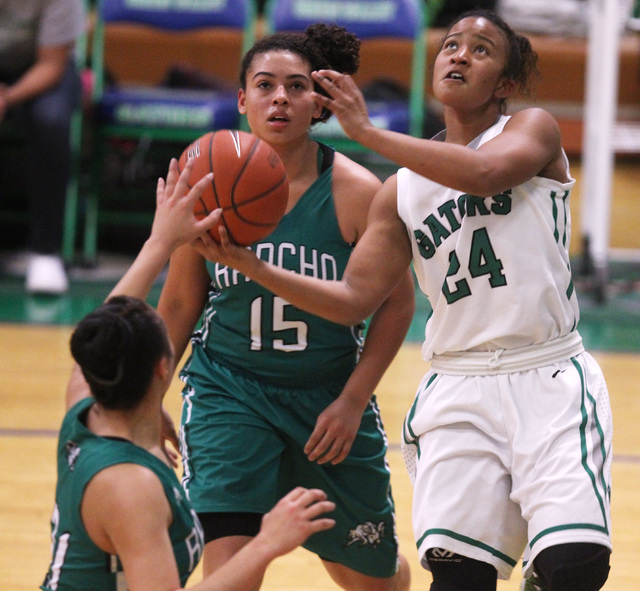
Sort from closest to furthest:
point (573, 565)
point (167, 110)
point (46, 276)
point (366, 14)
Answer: point (573, 565), point (46, 276), point (167, 110), point (366, 14)

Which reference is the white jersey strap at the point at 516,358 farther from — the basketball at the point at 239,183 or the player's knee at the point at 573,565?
the basketball at the point at 239,183

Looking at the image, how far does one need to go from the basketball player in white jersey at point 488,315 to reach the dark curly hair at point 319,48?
378 millimetres

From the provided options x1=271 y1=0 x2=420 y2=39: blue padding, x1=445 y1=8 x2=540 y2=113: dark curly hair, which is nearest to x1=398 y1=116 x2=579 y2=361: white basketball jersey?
x1=445 y1=8 x2=540 y2=113: dark curly hair

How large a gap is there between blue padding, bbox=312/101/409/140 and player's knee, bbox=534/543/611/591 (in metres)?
5.37

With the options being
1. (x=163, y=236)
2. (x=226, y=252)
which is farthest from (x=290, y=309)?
(x=163, y=236)

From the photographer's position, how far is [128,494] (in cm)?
209

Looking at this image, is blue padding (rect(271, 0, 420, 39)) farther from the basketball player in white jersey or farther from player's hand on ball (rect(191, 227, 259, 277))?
player's hand on ball (rect(191, 227, 259, 277))

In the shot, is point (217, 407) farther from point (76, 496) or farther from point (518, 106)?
point (518, 106)

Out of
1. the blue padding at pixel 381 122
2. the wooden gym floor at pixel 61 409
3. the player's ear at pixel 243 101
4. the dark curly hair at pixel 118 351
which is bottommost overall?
the wooden gym floor at pixel 61 409

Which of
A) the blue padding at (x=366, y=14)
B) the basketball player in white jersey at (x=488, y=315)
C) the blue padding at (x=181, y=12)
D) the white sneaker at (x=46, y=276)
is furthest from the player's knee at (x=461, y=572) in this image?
the blue padding at (x=181, y=12)

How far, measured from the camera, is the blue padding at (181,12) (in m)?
8.38

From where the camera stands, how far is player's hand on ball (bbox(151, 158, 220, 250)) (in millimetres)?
2418

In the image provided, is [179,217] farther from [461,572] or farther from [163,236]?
[461,572]

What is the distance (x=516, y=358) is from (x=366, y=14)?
19.1 feet
